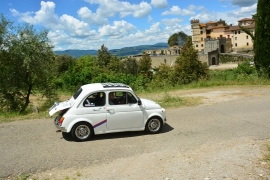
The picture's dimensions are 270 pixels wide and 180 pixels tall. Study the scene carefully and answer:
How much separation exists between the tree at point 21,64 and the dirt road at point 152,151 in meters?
4.37

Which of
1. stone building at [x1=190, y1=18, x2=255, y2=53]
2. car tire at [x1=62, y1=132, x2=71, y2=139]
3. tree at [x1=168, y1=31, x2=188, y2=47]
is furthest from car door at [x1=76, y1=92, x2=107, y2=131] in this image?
tree at [x1=168, y1=31, x2=188, y2=47]

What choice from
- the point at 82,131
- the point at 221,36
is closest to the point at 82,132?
the point at 82,131

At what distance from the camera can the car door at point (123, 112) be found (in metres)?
7.96

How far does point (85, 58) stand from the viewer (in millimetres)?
78062

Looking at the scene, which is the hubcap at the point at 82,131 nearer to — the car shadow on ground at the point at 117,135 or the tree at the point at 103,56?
the car shadow on ground at the point at 117,135

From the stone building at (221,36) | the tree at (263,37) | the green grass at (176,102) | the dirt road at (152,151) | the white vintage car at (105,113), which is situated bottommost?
the dirt road at (152,151)

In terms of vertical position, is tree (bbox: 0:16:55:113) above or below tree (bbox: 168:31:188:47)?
below

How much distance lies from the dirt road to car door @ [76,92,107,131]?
53 centimetres

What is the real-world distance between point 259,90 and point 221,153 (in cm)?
1060

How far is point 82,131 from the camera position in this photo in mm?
7789

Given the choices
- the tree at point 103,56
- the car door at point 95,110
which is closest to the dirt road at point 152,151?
the car door at point 95,110

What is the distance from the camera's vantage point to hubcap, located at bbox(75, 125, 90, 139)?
7.76 m

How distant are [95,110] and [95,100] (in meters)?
0.33

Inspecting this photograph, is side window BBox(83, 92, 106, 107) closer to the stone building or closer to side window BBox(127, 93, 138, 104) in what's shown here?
side window BBox(127, 93, 138, 104)
